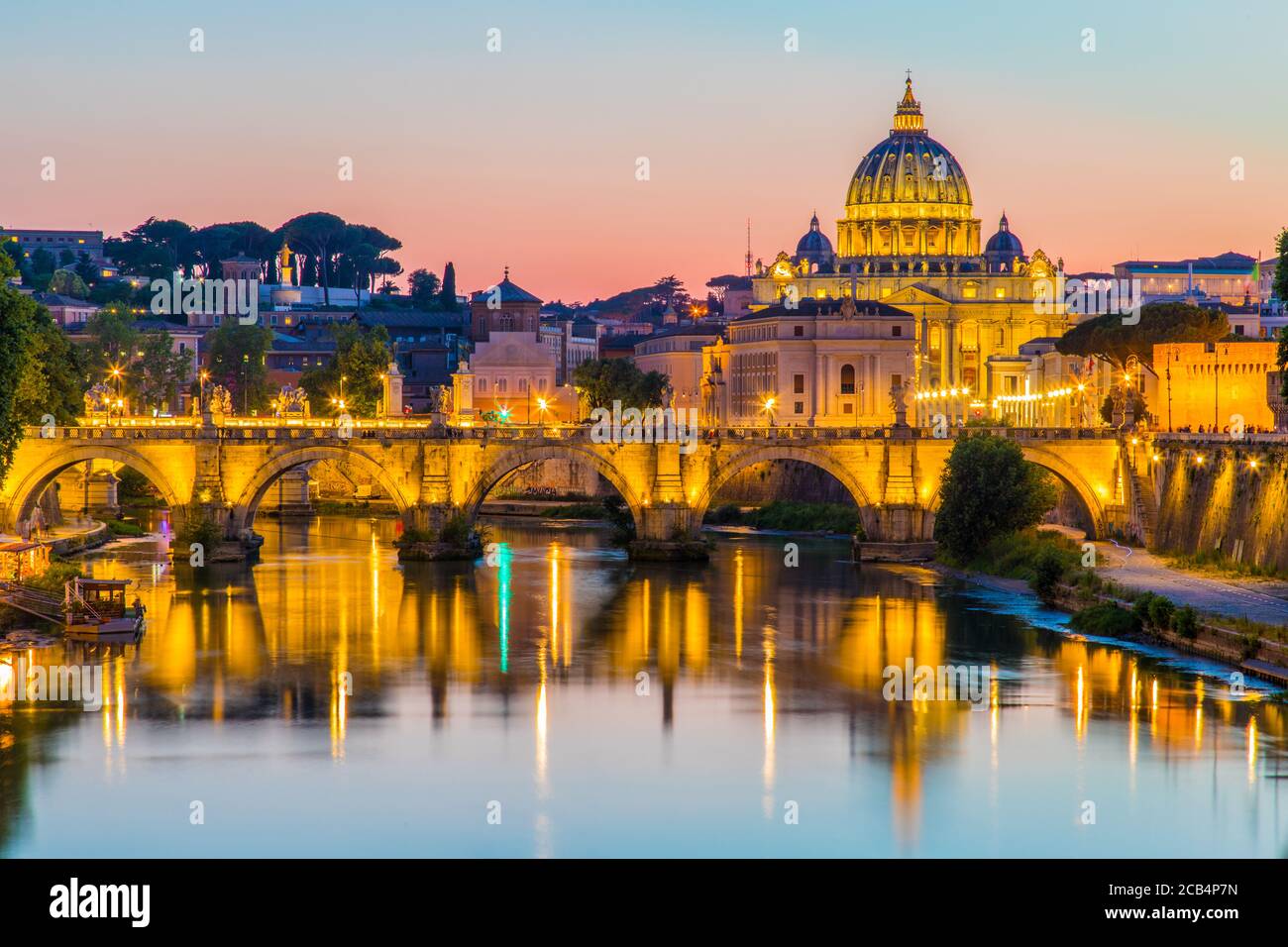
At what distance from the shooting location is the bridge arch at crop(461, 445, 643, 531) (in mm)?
65938

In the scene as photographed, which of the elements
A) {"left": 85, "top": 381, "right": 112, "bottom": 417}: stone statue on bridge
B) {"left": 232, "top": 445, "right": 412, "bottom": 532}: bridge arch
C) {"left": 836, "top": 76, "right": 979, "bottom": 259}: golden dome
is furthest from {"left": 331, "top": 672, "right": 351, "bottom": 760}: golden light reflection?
{"left": 836, "top": 76, "right": 979, "bottom": 259}: golden dome

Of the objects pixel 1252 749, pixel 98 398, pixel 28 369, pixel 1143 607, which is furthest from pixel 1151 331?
pixel 1252 749

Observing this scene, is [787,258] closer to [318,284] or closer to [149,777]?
[318,284]

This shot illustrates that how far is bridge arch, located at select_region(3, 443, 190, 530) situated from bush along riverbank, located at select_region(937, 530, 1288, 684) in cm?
2567

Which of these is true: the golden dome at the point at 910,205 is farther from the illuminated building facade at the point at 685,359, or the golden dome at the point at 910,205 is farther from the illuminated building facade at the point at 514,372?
the illuminated building facade at the point at 514,372

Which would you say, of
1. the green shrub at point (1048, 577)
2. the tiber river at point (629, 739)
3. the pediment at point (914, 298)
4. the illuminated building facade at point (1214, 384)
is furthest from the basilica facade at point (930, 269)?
the tiber river at point (629, 739)

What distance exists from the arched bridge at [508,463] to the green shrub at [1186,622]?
22.4 meters

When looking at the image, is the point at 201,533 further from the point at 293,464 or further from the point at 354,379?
the point at 354,379

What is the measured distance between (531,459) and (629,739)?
32015mm

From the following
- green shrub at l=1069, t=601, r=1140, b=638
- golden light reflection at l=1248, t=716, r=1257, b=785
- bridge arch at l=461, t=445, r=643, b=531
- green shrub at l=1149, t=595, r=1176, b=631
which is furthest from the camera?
bridge arch at l=461, t=445, r=643, b=531

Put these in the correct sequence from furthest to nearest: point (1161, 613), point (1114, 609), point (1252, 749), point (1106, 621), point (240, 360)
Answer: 1. point (240, 360)
2. point (1114, 609)
3. point (1106, 621)
4. point (1161, 613)
5. point (1252, 749)

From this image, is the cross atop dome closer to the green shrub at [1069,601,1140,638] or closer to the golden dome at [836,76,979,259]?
the golden dome at [836,76,979,259]

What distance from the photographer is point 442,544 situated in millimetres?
65062

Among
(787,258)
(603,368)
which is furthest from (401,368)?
(787,258)
